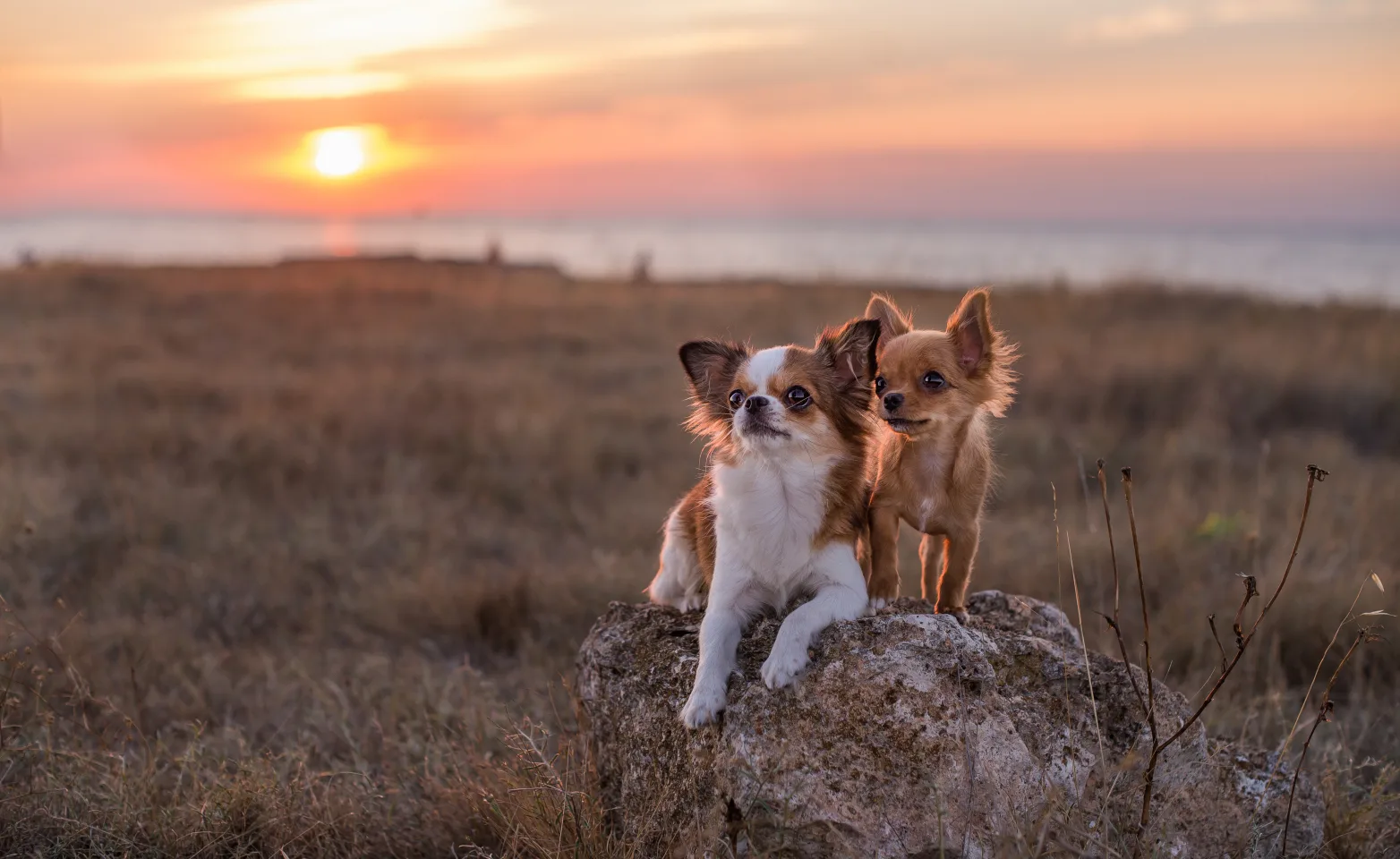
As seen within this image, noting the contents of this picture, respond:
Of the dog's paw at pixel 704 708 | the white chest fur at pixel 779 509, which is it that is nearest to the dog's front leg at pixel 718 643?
the dog's paw at pixel 704 708

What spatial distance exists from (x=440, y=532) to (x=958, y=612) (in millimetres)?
6464

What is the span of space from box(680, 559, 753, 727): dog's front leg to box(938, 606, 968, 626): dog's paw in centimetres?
71

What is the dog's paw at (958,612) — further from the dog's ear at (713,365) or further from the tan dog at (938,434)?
the dog's ear at (713,365)

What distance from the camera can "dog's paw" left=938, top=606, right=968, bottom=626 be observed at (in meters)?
3.66

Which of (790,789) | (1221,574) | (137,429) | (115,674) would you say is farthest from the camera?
(137,429)

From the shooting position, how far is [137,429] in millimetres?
11227

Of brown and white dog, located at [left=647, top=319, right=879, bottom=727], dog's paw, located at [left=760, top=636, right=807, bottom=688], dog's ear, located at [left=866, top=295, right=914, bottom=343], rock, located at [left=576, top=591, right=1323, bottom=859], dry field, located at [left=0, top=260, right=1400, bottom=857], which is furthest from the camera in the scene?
dry field, located at [left=0, top=260, right=1400, bottom=857]

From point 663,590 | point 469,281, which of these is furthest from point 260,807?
point 469,281

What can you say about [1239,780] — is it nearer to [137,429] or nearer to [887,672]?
[887,672]

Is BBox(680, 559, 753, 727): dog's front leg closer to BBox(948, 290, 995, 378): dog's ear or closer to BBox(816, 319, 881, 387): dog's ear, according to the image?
BBox(816, 319, 881, 387): dog's ear

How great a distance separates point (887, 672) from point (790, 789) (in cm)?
47

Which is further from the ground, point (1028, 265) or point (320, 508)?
point (1028, 265)

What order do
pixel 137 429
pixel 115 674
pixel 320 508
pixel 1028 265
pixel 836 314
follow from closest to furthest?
1. pixel 115 674
2. pixel 320 508
3. pixel 137 429
4. pixel 836 314
5. pixel 1028 265

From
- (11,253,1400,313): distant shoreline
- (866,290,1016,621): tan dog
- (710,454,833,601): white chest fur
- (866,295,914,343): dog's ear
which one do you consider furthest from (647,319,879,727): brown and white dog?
(11,253,1400,313): distant shoreline
